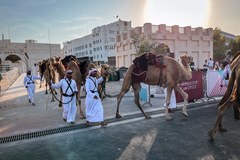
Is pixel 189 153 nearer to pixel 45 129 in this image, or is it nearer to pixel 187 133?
pixel 187 133

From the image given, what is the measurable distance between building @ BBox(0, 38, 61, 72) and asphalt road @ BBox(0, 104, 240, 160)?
5309 centimetres

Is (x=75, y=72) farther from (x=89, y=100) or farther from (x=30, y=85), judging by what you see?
(x=30, y=85)

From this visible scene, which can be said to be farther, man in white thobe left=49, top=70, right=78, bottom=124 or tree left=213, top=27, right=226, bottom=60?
tree left=213, top=27, right=226, bottom=60

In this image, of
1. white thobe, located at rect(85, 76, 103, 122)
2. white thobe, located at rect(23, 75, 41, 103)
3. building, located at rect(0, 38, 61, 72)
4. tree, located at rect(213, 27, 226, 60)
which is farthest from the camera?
building, located at rect(0, 38, 61, 72)

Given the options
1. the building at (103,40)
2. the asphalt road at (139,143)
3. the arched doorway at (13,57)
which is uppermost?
the building at (103,40)

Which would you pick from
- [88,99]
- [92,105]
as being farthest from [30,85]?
[92,105]

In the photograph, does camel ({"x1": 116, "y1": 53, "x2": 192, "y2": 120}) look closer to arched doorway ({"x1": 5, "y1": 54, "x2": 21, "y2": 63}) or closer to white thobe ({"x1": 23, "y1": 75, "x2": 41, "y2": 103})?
white thobe ({"x1": 23, "y1": 75, "x2": 41, "y2": 103})

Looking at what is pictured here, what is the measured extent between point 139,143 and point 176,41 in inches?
1173

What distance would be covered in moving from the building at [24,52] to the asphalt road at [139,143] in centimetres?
5309

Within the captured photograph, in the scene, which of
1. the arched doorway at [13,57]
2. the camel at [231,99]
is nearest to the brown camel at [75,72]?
the camel at [231,99]

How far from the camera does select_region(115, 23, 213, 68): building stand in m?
31.8

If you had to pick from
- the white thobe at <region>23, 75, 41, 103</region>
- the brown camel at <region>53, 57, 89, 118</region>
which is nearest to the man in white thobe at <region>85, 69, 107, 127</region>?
the brown camel at <region>53, 57, 89, 118</region>

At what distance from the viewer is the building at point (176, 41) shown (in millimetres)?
31797

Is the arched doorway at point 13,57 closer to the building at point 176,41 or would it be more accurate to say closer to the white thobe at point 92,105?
the building at point 176,41
